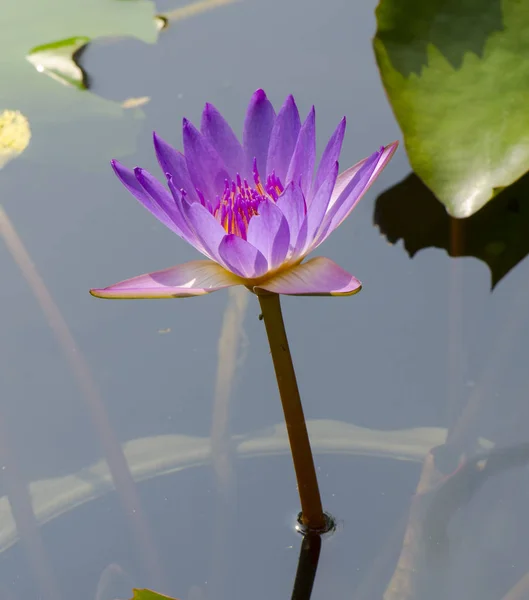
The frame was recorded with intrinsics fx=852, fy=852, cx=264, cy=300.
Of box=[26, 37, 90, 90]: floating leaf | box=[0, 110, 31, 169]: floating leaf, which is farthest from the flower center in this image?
box=[26, 37, 90, 90]: floating leaf

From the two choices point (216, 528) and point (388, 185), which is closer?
point (216, 528)

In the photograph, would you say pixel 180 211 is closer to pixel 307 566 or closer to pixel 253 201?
pixel 253 201

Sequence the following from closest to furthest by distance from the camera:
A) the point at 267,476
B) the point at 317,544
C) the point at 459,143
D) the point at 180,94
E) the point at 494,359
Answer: the point at 317,544
the point at 267,476
the point at 494,359
the point at 459,143
the point at 180,94

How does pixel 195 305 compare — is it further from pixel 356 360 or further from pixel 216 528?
pixel 216 528

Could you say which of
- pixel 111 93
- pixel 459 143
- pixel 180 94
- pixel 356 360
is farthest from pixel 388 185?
pixel 111 93

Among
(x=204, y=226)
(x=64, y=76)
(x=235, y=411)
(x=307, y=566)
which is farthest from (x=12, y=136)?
(x=307, y=566)

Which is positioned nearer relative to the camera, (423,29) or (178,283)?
(178,283)
